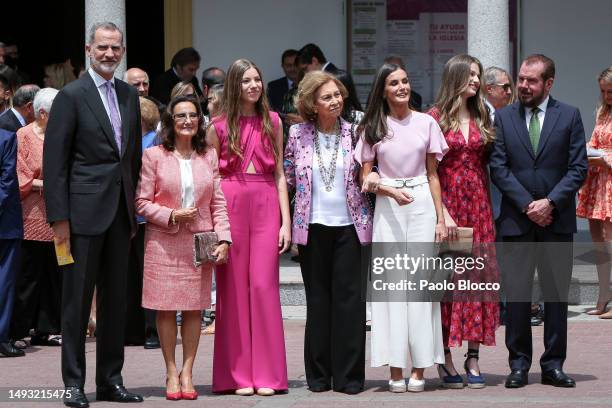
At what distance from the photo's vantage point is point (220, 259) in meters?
8.42

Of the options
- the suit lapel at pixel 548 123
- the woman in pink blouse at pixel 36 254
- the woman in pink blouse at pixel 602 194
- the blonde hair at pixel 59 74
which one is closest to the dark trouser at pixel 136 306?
the woman in pink blouse at pixel 36 254

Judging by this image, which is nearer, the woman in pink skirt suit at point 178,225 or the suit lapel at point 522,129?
the woman in pink skirt suit at point 178,225

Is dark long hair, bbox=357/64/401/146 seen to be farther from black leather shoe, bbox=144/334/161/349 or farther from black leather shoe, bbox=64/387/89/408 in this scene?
black leather shoe, bbox=144/334/161/349

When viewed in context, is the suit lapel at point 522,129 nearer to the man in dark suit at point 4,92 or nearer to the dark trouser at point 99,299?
the dark trouser at point 99,299

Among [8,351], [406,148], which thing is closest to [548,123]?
[406,148]

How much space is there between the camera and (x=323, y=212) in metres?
8.69

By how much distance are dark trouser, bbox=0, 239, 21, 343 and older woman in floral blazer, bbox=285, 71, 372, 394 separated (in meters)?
2.79

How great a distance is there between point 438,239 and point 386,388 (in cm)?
→ 100

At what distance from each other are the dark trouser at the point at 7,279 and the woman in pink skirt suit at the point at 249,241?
2.44 meters

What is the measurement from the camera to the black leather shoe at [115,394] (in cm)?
830

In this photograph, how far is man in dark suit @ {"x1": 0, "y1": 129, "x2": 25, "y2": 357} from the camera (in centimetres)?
1039

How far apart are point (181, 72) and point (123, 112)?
521 cm

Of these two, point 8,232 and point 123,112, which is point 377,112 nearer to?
point 123,112

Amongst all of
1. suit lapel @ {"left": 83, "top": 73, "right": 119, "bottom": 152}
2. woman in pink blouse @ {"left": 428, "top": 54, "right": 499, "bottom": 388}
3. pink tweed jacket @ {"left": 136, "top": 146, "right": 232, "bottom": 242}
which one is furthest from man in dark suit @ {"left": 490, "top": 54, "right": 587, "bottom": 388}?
suit lapel @ {"left": 83, "top": 73, "right": 119, "bottom": 152}
